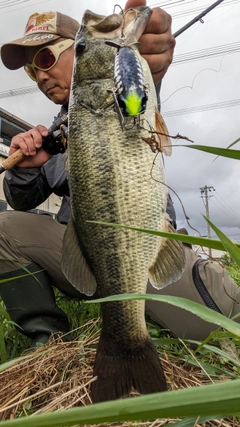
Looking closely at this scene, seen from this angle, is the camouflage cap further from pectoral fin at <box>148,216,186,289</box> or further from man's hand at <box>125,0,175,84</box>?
pectoral fin at <box>148,216,186,289</box>

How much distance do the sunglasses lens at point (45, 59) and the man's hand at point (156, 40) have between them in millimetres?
1339

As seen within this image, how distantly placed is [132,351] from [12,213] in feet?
5.63

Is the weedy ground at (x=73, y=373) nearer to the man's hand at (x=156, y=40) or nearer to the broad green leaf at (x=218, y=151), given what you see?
the broad green leaf at (x=218, y=151)

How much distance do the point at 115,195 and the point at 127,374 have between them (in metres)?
0.78

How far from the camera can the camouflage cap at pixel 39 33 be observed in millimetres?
3568

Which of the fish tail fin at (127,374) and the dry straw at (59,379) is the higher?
the fish tail fin at (127,374)

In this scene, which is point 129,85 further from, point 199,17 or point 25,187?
point 199,17

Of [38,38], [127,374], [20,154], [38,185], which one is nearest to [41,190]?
[38,185]

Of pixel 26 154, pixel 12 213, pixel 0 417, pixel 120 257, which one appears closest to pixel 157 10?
pixel 26 154

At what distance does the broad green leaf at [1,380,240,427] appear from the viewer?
498mm

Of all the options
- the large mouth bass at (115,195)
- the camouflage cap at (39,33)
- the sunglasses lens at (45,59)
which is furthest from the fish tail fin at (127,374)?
the camouflage cap at (39,33)

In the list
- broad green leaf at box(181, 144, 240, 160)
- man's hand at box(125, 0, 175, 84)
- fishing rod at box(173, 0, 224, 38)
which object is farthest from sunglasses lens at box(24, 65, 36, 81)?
broad green leaf at box(181, 144, 240, 160)

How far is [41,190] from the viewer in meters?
3.41

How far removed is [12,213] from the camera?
3240 millimetres
